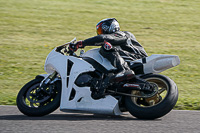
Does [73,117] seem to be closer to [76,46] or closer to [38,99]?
[38,99]

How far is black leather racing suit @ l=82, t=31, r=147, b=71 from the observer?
6.16 meters

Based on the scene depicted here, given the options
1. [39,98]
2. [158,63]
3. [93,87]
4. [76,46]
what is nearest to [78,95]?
[93,87]

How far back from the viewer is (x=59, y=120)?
19.2 feet

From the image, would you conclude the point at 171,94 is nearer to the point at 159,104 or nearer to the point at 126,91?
the point at 159,104

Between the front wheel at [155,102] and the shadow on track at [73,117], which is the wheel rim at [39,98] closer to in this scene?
the shadow on track at [73,117]

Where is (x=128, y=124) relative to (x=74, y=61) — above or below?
below

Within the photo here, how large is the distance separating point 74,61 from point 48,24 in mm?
10783

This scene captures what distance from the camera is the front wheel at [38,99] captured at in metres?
6.21

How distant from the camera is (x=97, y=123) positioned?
555 cm

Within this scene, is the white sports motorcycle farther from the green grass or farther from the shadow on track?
the green grass

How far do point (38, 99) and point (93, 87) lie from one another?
0.91 meters

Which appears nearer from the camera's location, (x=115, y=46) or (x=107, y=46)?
(x=107, y=46)

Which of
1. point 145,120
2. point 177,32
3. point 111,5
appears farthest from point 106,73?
point 111,5

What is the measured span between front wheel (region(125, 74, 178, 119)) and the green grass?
118 cm
